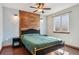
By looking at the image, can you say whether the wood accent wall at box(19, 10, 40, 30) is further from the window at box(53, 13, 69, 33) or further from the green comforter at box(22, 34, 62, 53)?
the window at box(53, 13, 69, 33)

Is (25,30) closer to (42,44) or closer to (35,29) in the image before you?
(35,29)

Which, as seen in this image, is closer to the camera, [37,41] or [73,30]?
[73,30]

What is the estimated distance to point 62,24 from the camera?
4.73 feet

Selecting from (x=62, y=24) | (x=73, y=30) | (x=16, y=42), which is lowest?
(x=16, y=42)

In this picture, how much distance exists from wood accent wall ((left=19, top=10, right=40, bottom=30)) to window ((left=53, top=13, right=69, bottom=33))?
0.34m

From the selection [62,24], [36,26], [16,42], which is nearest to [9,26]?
[16,42]

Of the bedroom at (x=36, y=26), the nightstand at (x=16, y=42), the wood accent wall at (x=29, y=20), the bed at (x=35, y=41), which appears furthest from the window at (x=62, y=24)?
the nightstand at (x=16, y=42)

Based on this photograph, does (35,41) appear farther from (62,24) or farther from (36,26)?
(62,24)

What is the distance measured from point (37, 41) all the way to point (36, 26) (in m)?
0.29

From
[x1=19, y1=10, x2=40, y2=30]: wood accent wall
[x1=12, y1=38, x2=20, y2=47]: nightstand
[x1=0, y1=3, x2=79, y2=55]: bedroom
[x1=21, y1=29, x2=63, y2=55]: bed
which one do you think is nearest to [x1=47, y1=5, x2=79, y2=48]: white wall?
[x1=0, y1=3, x2=79, y2=55]: bedroom

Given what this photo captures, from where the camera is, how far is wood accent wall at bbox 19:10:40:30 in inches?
61.4

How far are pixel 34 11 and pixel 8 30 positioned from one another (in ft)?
1.83

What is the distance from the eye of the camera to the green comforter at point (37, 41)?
1.47 metres
